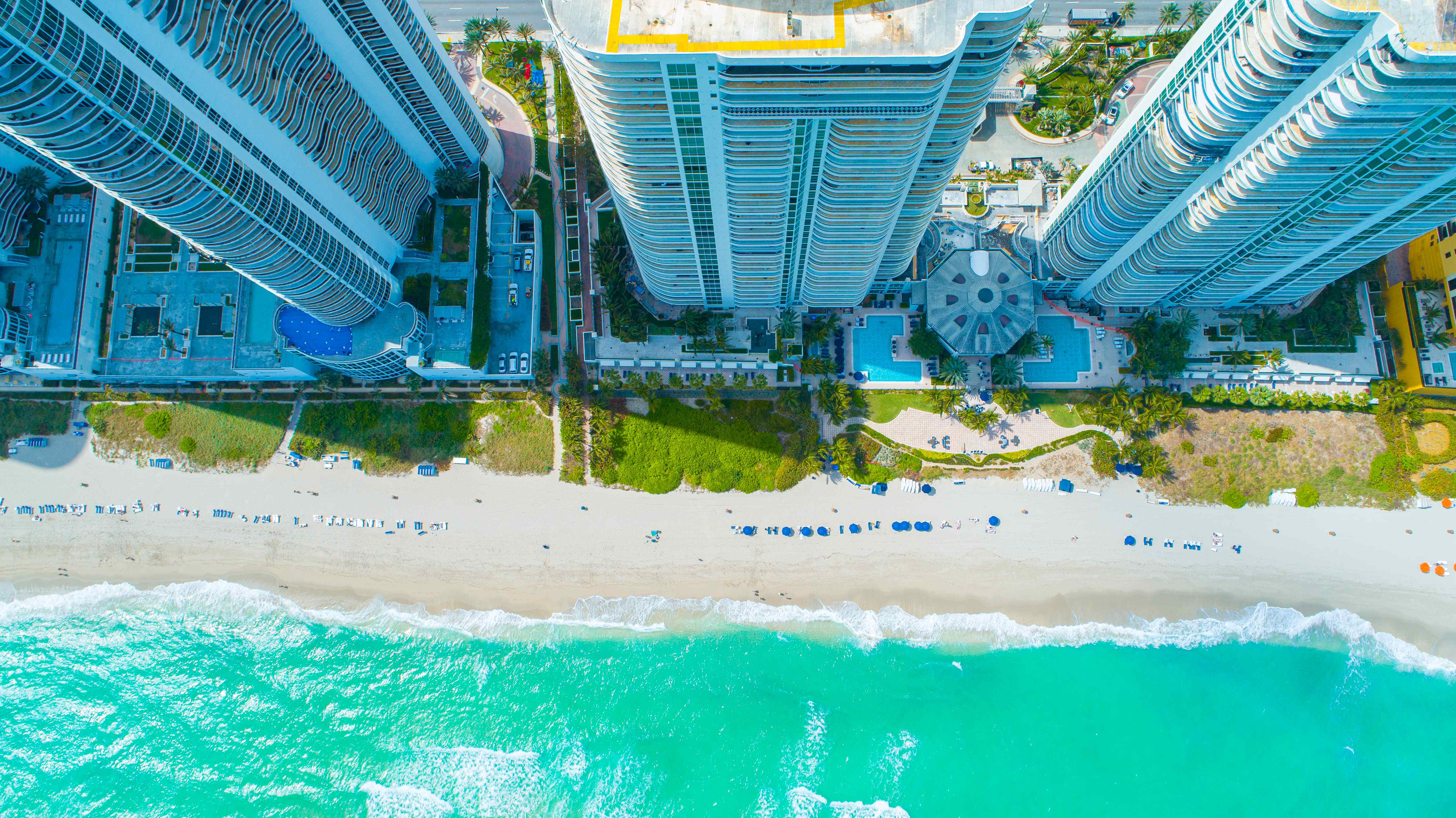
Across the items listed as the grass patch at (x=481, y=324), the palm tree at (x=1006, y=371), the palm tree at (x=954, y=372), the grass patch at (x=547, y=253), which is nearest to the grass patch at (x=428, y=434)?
the grass patch at (x=481, y=324)

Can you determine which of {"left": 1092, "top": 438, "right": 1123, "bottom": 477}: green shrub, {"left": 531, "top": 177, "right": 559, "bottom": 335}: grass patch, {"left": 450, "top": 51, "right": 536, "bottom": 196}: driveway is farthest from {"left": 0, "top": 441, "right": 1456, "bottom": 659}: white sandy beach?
{"left": 450, "top": 51, "right": 536, "bottom": 196}: driveway

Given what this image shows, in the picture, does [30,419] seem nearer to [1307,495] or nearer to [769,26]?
[769,26]

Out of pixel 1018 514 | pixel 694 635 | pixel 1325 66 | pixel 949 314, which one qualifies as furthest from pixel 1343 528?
pixel 694 635

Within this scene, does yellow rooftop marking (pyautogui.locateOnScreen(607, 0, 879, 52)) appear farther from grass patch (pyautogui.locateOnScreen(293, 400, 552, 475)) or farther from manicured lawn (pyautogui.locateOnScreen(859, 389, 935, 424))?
grass patch (pyautogui.locateOnScreen(293, 400, 552, 475))

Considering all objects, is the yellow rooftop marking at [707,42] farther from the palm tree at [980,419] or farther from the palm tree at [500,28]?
the palm tree at [500,28]

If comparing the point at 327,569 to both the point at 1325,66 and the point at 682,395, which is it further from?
the point at 1325,66
